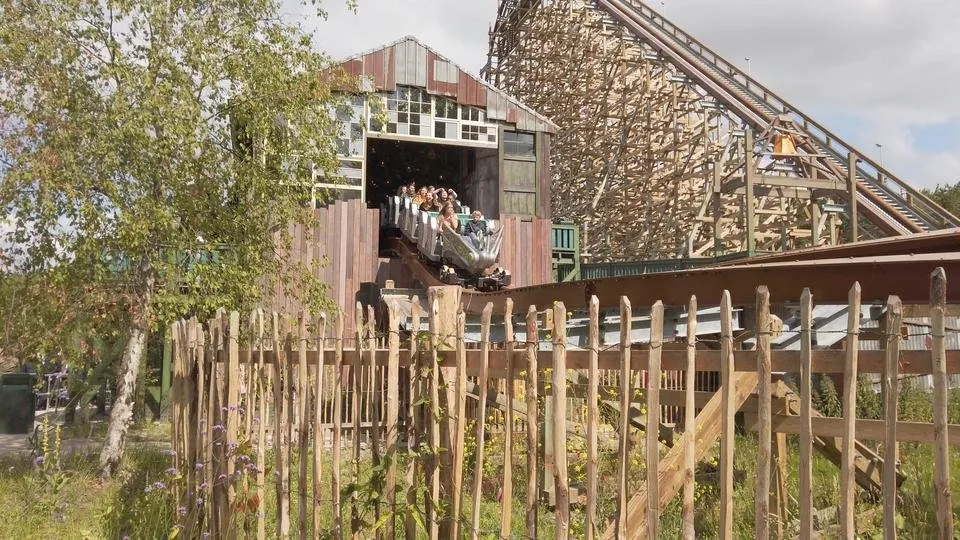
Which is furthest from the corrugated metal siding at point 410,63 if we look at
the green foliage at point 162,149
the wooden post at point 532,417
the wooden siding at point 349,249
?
the wooden post at point 532,417

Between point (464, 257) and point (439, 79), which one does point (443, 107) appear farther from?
point (464, 257)

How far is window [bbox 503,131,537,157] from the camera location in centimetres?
1730

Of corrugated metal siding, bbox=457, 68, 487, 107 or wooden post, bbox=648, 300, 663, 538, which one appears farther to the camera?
corrugated metal siding, bbox=457, 68, 487, 107

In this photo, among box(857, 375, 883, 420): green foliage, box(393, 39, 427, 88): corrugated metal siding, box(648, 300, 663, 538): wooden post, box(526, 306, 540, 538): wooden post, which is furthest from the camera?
box(393, 39, 427, 88): corrugated metal siding

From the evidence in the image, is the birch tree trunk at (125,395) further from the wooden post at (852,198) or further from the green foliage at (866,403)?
the wooden post at (852,198)

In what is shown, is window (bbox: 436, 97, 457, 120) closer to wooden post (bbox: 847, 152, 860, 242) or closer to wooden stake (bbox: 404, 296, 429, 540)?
wooden post (bbox: 847, 152, 860, 242)

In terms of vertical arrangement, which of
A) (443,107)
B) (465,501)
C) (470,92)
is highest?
(470,92)

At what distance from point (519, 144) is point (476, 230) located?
3.52m

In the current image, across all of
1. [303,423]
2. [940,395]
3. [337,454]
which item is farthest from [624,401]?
[303,423]

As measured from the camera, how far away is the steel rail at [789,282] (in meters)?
3.30

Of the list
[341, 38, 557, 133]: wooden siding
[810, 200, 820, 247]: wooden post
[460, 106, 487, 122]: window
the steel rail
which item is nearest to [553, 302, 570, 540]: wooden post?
the steel rail

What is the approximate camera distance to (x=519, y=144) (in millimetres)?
17375

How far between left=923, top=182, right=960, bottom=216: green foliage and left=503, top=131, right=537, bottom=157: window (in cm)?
2897

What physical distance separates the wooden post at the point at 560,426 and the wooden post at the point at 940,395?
124cm
